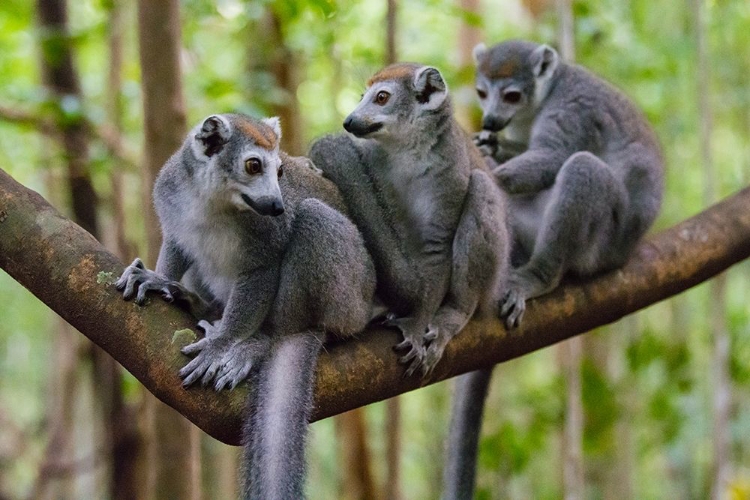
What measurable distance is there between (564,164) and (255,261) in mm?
2446

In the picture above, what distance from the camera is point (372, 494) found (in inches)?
306

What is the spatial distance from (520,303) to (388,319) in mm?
866

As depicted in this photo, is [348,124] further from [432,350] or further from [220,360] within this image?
[220,360]

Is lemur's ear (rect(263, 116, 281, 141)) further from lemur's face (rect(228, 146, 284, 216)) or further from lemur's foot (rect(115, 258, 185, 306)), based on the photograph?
lemur's foot (rect(115, 258, 185, 306))

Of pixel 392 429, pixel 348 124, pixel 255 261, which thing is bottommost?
pixel 392 429

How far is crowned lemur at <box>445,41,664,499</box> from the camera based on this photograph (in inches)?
197

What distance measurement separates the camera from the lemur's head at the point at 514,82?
5.62m

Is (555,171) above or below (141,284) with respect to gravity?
below

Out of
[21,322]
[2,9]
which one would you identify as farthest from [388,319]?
[21,322]

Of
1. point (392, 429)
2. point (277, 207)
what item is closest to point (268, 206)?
point (277, 207)

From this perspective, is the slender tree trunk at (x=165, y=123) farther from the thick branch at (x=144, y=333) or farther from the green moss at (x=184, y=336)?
the green moss at (x=184, y=336)

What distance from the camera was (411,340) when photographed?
390 cm

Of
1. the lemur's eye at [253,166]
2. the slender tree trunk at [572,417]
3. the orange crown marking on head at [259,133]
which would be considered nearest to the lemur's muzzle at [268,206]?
the lemur's eye at [253,166]

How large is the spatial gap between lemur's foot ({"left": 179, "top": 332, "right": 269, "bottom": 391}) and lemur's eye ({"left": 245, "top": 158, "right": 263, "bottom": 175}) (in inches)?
27.4
